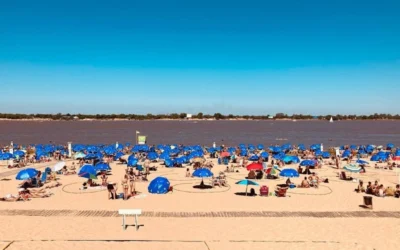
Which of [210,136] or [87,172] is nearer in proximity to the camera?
[87,172]

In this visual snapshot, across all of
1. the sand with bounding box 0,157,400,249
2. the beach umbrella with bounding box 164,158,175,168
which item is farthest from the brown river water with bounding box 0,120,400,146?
the sand with bounding box 0,157,400,249

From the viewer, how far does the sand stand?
1191 centimetres

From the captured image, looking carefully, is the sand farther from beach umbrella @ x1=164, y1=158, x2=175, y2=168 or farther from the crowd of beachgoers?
beach umbrella @ x1=164, y1=158, x2=175, y2=168

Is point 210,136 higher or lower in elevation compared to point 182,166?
lower

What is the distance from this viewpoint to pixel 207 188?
21.0m
